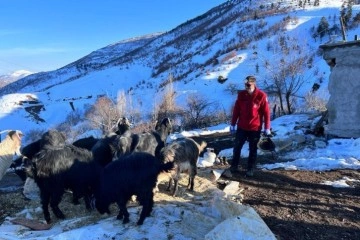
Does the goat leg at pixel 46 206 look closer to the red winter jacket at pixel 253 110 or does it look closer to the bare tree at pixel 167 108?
the red winter jacket at pixel 253 110

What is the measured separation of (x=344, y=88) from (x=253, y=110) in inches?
225

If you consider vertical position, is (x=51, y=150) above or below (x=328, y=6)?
below

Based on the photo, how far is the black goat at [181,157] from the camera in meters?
6.75

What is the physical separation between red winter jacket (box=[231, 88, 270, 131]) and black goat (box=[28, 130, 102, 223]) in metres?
3.11

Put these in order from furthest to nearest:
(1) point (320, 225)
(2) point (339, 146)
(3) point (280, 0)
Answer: (3) point (280, 0) < (2) point (339, 146) < (1) point (320, 225)

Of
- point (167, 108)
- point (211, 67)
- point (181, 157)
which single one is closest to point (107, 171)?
point (181, 157)

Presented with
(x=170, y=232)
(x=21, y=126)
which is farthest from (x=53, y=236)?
(x=21, y=126)

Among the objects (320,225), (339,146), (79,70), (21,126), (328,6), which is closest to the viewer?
(320,225)

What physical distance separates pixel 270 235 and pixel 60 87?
8066 centimetres

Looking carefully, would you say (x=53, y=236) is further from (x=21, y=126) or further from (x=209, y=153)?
(x=21, y=126)

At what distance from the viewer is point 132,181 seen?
17.4 feet

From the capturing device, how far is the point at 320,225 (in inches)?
225

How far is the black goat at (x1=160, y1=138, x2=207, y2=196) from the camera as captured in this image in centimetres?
675

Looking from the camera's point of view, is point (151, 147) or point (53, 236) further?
point (151, 147)
